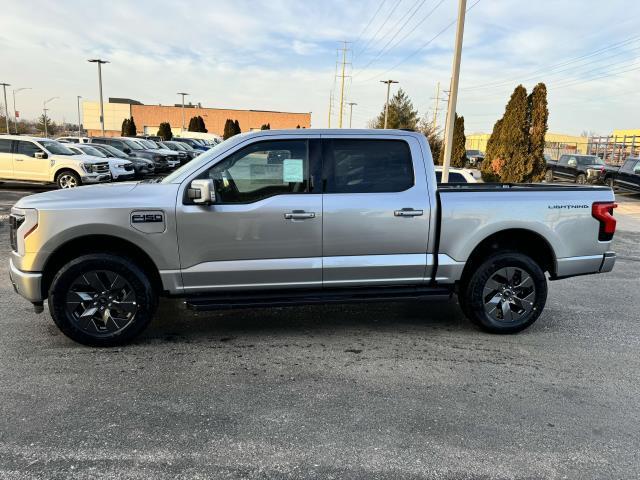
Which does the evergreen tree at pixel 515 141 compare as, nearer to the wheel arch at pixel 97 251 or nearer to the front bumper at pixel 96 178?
the front bumper at pixel 96 178

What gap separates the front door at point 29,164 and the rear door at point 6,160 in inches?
5.1

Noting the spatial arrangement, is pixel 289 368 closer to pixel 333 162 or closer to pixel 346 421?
pixel 346 421

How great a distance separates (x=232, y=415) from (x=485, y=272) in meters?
2.86

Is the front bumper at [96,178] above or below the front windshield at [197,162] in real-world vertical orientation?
below

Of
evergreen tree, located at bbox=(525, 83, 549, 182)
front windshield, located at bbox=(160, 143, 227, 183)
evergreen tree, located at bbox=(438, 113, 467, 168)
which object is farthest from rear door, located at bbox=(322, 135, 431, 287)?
evergreen tree, located at bbox=(438, 113, 467, 168)

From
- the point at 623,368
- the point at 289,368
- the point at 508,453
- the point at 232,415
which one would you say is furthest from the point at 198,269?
the point at 623,368

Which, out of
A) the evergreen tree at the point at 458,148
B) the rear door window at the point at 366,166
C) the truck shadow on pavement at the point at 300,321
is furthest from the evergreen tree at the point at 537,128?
the rear door window at the point at 366,166

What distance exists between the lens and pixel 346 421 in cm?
331

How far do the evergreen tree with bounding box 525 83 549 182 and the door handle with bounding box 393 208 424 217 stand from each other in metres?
14.1

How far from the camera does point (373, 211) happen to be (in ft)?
14.9

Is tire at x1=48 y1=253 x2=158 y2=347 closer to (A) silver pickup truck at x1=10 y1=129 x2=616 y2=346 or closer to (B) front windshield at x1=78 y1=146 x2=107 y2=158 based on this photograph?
(A) silver pickup truck at x1=10 y1=129 x2=616 y2=346

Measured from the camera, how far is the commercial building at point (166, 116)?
96.1 metres

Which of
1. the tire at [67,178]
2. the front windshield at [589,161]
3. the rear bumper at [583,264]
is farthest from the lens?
the front windshield at [589,161]

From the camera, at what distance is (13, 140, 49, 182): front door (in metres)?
15.2
